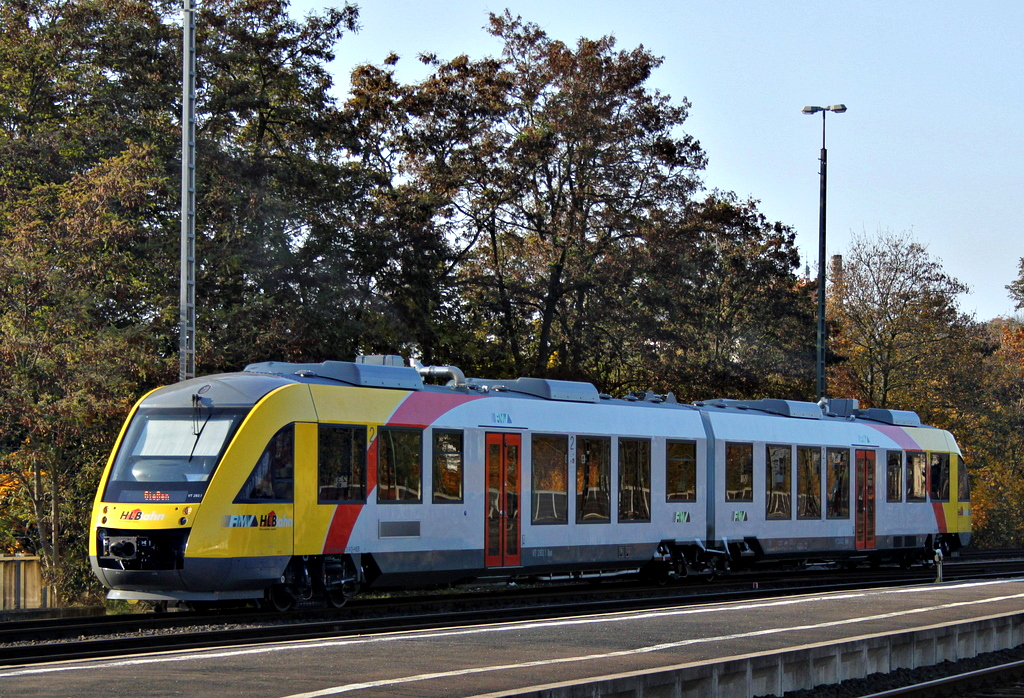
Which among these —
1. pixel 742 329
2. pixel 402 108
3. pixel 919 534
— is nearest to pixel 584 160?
pixel 402 108

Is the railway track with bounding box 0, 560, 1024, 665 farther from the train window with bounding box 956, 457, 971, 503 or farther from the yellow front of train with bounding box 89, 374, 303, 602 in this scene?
the train window with bounding box 956, 457, 971, 503

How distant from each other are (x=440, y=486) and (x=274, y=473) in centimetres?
289

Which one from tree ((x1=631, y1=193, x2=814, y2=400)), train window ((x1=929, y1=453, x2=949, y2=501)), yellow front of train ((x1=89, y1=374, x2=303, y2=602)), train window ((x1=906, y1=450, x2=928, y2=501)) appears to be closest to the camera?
yellow front of train ((x1=89, y1=374, x2=303, y2=602))

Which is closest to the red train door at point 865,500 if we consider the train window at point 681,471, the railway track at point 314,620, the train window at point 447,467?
the railway track at point 314,620

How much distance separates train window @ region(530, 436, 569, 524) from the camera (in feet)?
63.6

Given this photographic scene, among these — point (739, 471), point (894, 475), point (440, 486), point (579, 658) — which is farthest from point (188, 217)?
point (894, 475)

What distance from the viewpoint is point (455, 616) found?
15.8 meters

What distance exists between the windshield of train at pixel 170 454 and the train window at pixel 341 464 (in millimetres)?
1244

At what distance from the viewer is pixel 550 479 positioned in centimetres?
1959

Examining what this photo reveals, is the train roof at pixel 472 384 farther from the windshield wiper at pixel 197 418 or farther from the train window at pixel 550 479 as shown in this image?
the windshield wiper at pixel 197 418

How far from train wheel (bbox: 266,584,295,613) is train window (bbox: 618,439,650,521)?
253 inches

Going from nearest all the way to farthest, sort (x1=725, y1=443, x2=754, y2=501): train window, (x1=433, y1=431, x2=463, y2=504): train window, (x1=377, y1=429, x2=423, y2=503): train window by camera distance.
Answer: (x1=377, y1=429, x2=423, y2=503): train window, (x1=433, y1=431, x2=463, y2=504): train window, (x1=725, y1=443, x2=754, y2=501): train window

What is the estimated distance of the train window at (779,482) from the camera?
24047 millimetres

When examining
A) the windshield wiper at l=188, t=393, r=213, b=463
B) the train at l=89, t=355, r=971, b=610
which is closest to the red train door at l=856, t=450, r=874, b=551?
the train at l=89, t=355, r=971, b=610
